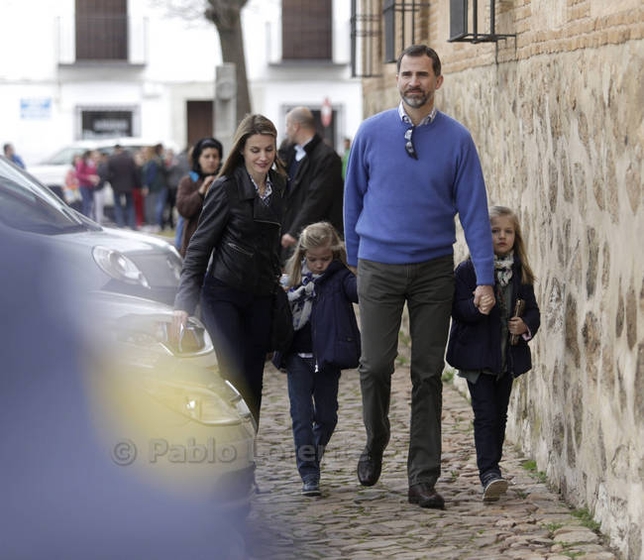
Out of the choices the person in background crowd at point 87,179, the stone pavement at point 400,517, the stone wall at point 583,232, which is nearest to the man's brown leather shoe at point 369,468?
the stone pavement at point 400,517

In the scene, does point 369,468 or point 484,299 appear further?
point 369,468

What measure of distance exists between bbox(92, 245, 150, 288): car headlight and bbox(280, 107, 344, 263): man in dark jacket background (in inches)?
75.9

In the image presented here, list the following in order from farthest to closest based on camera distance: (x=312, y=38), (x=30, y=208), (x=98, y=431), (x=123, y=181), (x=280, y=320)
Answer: (x=312, y=38), (x=123, y=181), (x=280, y=320), (x=30, y=208), (x=98, y=431)

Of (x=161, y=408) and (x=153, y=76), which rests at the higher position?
(x=153, y=76)

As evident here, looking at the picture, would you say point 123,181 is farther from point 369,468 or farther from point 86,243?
point 369,468

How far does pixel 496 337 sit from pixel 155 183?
969 inches

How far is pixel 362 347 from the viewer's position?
23.0 feet

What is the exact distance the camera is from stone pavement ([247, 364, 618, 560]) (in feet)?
20.2

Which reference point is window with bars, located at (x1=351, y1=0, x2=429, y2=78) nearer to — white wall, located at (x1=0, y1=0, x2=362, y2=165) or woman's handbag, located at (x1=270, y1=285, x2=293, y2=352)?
woman's handbag, located at (x1=270, y1=285, x2=293, y2=352)

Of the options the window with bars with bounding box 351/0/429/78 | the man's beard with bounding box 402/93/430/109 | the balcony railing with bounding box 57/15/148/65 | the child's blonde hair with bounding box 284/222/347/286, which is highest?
the balcony railing with bounding box 57/15/148/65

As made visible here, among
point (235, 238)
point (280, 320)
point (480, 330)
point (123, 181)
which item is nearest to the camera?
point (480, 330)

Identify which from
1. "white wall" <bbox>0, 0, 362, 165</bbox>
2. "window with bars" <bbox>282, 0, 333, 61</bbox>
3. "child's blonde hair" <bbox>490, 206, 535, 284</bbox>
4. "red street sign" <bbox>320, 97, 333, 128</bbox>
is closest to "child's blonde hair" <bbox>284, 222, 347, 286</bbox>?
"child's blonde hair" <bbox>490, 206, 535, 284</bbox>

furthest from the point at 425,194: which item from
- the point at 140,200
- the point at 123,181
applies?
the point at 140,200

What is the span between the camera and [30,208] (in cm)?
660
